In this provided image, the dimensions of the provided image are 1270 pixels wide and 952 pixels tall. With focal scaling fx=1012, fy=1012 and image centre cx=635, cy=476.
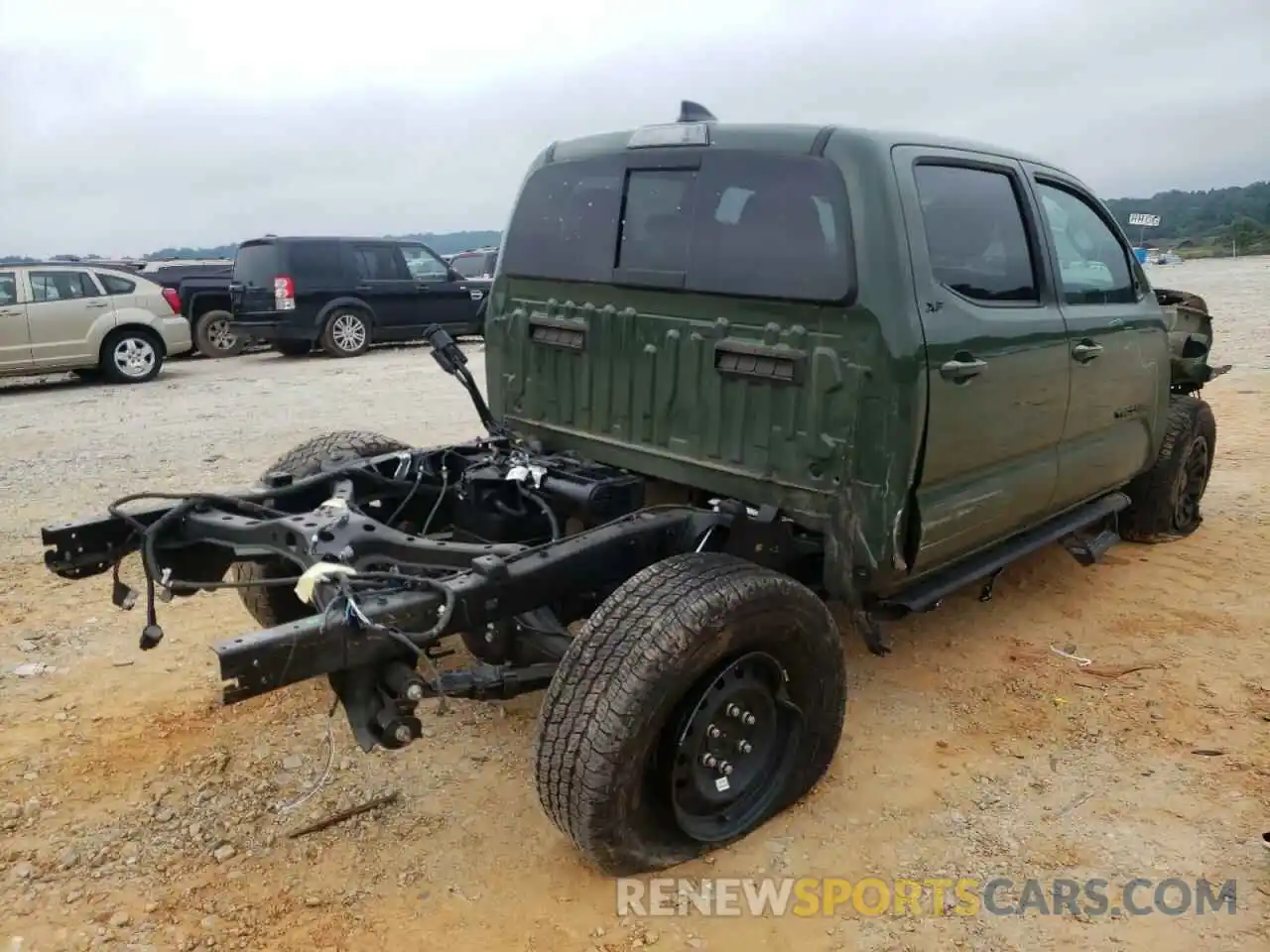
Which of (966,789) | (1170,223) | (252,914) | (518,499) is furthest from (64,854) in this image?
(1170,223)

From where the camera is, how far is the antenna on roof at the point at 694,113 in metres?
4.02

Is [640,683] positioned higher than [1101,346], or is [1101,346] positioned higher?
[1101,346]

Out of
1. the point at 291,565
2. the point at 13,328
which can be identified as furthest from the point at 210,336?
the point at 291,565

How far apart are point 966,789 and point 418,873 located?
184cm

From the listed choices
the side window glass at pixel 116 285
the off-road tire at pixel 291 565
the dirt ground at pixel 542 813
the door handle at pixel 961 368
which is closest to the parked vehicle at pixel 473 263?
the side window glass at pixel 116 285

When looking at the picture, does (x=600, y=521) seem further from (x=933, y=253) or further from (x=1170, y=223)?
(x=1170, y=223)

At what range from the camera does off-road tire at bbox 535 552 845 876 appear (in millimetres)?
2758

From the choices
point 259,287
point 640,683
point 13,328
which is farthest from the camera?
point 259,287

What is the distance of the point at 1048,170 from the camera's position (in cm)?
444

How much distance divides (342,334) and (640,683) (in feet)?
45.4

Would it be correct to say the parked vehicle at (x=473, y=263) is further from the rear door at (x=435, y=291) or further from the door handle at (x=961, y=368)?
the door handle at (x=961, y=368)

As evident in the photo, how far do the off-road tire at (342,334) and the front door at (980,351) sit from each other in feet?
42.2

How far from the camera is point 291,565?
3.78 m

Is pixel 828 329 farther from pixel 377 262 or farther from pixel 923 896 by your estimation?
pixel 377 262
